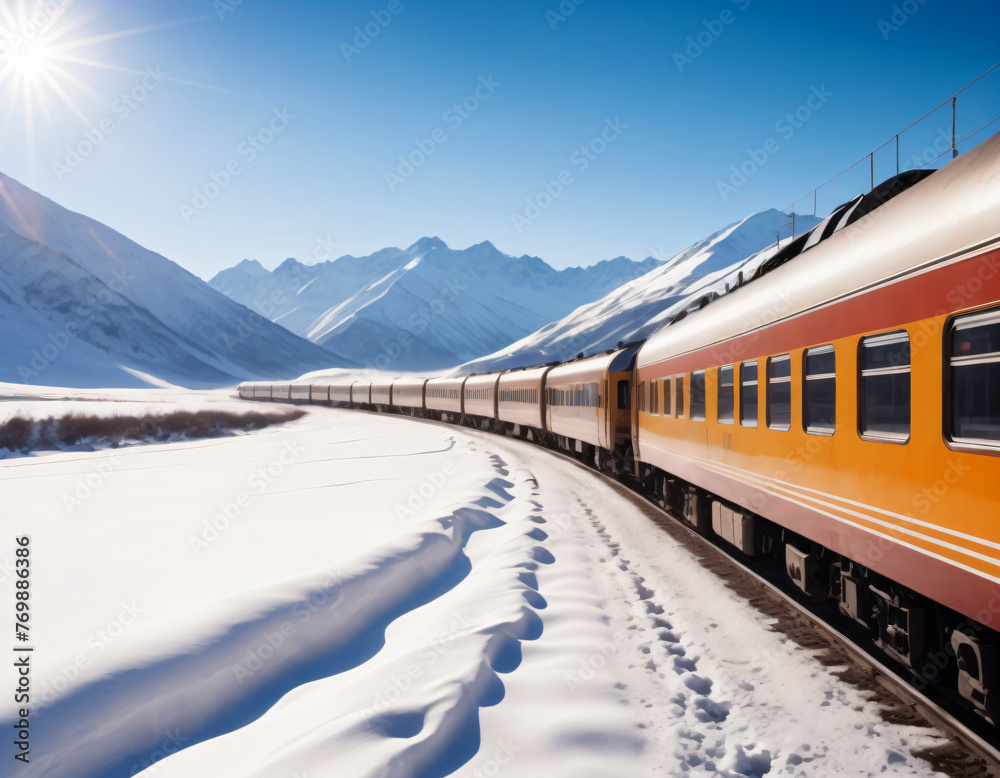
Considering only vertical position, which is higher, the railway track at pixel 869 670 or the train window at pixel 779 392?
the train window at pixel 779 392

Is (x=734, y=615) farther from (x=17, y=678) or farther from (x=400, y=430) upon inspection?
(x=400, y=430)

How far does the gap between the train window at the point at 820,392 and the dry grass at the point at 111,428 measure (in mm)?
32165

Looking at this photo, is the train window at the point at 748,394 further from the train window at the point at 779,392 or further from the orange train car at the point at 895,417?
the train window at the point at 779,392

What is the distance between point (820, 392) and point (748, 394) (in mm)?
1991

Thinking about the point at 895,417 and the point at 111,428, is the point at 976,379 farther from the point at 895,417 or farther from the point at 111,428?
the point at 111,428

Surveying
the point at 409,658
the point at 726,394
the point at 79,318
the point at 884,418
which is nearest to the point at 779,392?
the point at 726,394

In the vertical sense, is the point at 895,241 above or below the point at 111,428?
above

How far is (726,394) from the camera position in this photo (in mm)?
8695

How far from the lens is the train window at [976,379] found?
366 cm

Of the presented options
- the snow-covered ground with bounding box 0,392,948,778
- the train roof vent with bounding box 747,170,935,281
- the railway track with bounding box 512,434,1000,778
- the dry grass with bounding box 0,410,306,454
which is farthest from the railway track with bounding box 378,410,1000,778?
the dry grass with bounding box 0,410,306,454

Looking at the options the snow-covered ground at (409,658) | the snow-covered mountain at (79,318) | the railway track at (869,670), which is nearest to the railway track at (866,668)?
the railway track at (869,670)

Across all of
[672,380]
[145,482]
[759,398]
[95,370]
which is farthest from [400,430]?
[95,370]

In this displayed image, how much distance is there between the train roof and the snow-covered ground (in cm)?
325

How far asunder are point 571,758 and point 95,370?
15146cm
